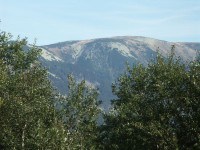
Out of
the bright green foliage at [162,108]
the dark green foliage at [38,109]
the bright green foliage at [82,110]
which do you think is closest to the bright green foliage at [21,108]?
the dark green foliage at [38,109]

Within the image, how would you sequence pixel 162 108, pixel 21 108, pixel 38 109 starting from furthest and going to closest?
pixel 38 109, pixel 21 108, pixel 162 108

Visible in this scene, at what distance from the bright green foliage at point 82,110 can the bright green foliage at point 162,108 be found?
6664 mm

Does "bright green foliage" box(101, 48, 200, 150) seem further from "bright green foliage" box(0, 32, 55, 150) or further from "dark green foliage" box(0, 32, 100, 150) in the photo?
"bright green foliage" box(0, 32, 55, 150)

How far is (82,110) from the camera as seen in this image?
65.5 metres

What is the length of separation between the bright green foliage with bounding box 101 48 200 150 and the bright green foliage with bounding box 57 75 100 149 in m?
6.66

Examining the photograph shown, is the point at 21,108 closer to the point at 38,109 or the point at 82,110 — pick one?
the point at 38,109

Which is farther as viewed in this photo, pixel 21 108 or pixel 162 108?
pixel 21 108

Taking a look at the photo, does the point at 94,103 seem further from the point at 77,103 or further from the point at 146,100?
the point at 146,100

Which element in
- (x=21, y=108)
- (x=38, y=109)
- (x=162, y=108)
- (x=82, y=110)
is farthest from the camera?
(x=82, y=110)

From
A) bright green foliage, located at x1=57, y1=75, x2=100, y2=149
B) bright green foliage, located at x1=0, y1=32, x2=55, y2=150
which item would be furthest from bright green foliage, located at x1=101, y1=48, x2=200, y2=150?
bright green foliage, located at x1=0, y1=32, x2=55, y2=150

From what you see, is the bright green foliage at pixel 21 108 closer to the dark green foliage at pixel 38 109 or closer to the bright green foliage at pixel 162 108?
the dark green foliage at pixel 38 109

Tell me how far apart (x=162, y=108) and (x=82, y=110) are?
52.6ft

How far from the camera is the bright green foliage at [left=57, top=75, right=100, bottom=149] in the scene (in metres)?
64.7

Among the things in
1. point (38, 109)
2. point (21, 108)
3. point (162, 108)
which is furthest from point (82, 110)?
point (162, 108)
